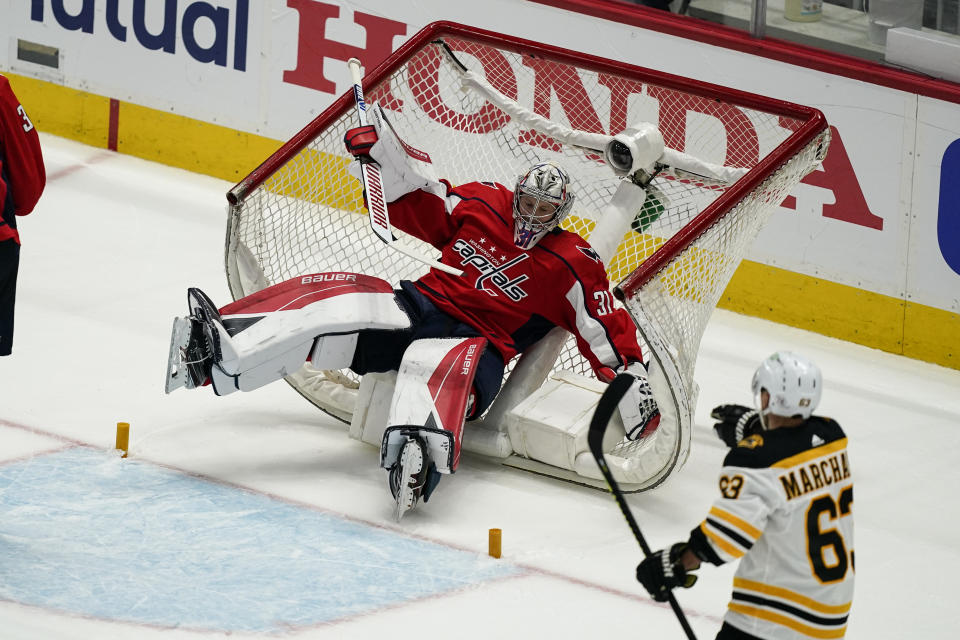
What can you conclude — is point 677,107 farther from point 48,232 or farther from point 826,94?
point 48,232

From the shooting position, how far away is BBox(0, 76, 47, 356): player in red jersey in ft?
14.1

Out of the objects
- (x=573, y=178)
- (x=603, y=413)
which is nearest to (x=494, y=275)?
(x=573, y=178)

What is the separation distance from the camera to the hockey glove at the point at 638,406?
486 centimetres

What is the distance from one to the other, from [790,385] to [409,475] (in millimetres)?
1595

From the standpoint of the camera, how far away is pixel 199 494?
4.78m

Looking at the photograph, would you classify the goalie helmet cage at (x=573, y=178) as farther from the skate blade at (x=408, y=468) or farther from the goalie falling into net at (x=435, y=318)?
the skate blade at (x=408, y=468)

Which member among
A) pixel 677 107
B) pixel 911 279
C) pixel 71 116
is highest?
pixel 71 116

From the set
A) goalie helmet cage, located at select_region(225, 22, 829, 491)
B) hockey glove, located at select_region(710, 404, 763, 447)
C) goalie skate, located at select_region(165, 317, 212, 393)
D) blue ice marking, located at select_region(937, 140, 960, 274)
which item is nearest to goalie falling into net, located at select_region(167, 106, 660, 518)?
goalie skate, located at select_region(165, 317, 212, 393)

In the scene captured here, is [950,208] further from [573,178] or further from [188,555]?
[188,555]

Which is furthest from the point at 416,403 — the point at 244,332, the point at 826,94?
the point at 826,94

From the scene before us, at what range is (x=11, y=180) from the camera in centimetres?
439

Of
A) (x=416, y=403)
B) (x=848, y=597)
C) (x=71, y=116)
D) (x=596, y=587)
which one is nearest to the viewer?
(x=848, y=597)

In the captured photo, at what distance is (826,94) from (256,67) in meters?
2.62

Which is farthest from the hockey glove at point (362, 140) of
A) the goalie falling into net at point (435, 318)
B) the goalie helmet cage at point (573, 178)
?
the goalie helmet cage at point (573, 178)
